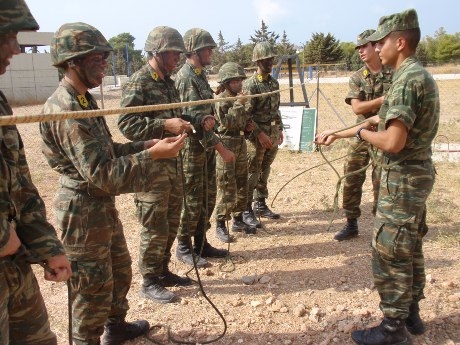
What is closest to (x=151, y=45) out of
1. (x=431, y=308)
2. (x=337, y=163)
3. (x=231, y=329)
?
(x=231, y=329)

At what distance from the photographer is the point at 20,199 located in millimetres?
2066

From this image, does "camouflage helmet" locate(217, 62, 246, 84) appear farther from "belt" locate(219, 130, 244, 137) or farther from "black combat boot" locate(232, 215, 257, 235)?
"black combat boot" locate(232, 215, 257, 235)

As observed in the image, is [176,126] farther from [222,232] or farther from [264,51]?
[264,51]

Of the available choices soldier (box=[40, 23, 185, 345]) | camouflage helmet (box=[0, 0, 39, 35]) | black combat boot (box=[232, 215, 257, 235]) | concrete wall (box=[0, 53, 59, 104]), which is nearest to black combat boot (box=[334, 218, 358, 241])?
black combat boot (box=[232, 215, 257, 235])

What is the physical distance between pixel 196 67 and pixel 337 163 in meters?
5.31

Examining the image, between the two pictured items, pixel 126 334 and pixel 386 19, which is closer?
pixel 386 19

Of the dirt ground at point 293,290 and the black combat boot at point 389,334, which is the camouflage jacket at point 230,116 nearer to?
the dirt ground at point 293,290

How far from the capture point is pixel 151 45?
371cm

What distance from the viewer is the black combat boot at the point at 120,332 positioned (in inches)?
123

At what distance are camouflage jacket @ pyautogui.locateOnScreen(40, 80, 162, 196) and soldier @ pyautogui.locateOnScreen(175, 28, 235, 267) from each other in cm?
160

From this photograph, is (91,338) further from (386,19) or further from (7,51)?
(386,19)

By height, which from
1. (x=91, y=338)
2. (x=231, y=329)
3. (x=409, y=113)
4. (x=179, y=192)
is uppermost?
(x=409, y=113)

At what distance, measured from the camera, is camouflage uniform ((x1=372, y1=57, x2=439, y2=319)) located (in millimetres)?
2641

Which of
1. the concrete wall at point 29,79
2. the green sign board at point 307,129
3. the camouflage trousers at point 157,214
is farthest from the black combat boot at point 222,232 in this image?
the concrete wall at point 29,79
